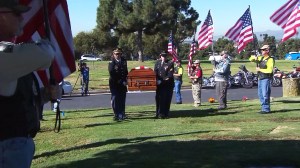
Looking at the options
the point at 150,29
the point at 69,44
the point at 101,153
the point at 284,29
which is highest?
the point at 150,29

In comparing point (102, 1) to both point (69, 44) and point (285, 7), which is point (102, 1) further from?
point (69, 44)

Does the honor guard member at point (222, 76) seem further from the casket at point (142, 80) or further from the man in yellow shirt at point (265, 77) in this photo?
the casket at point (142, 80)

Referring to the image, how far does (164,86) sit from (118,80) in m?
1.41

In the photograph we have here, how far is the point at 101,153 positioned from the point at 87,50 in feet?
235

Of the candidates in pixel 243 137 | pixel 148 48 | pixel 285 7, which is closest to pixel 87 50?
pixel 148 48

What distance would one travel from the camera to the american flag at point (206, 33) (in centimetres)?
2052

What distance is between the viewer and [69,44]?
5043 mm

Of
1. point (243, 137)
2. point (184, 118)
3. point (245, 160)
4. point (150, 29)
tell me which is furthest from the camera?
point (150, 29)

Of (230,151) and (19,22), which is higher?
(19,22)

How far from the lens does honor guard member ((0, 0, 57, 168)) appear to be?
9.95ft

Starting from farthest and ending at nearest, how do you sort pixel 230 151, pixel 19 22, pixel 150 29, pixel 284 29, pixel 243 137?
pixel 150 29 → pixel 284 29 → pixel 243 137 → pixel 230 151 → pixel 19 22

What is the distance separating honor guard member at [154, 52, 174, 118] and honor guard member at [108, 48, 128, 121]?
1082mm

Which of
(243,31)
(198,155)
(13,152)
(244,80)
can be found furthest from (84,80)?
(13,152)

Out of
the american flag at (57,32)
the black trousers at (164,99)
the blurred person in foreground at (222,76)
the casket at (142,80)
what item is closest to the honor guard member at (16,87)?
the american flag at (57,32)
